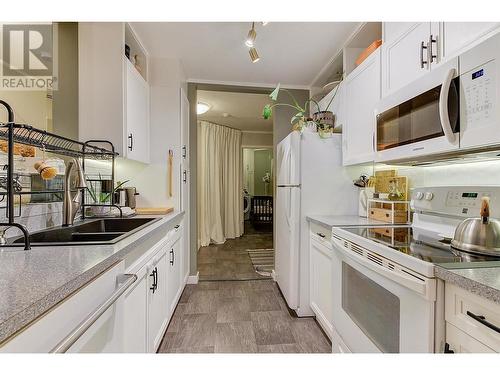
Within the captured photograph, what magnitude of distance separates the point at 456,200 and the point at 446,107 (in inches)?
21.1

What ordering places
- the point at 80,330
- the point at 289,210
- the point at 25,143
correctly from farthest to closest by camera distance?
1. the point at 289,210
2. the point at 25,143
3. the point at 80,330

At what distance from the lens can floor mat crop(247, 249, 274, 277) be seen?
341 cm

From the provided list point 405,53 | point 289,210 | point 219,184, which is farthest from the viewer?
point 219,184

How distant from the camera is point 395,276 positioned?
100 cm

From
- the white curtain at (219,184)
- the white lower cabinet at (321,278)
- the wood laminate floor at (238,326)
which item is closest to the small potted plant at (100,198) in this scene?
the wood laminate floor at (238,326)

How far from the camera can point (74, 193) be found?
66.7 inches

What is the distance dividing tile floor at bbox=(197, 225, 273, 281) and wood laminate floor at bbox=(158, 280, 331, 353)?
0.47m

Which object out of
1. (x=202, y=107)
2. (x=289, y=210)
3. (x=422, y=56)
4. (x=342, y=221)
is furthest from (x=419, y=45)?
A: (x=202, y=107)

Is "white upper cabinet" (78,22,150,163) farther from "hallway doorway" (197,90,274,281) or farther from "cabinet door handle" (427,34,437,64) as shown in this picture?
"cabinet door handle" (427,34,437,64)

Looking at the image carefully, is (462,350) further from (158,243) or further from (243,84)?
(243,84)

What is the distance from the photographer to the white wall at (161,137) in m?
2.50

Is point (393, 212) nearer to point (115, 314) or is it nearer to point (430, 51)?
point (430, 51)

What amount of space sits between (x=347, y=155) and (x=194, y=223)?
194 cm

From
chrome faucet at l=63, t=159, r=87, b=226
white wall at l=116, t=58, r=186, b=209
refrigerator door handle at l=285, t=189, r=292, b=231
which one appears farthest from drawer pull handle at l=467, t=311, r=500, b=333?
white wall at l=116, t=58, r=186, b=209
